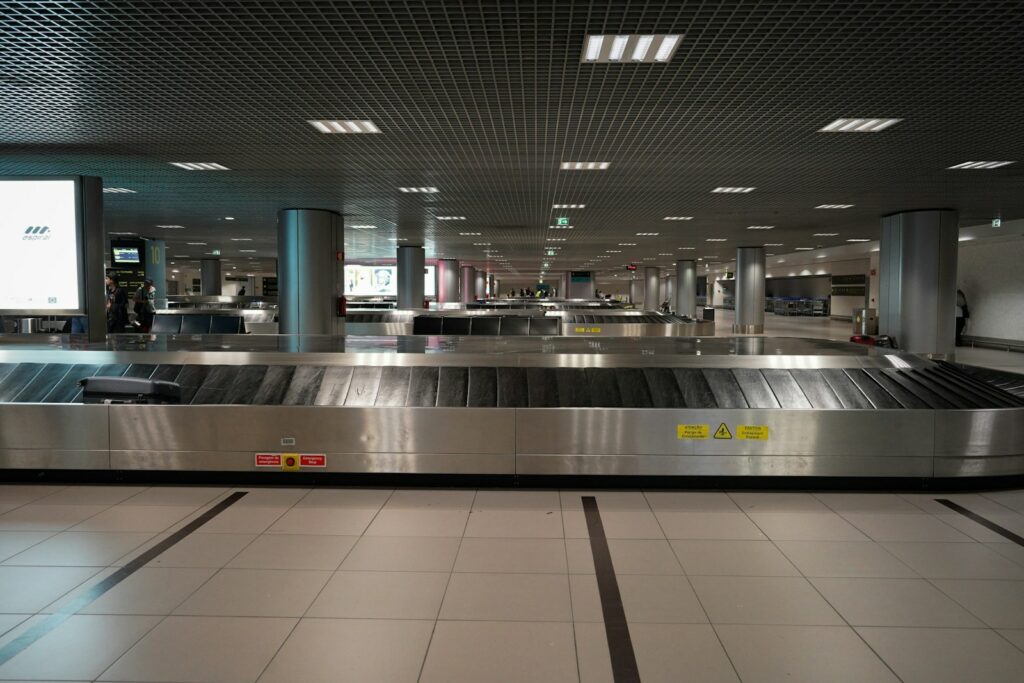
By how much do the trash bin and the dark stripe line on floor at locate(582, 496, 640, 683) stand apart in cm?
1936

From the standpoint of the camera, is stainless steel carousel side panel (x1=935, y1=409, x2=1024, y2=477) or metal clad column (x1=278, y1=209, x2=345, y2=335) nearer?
stainless steel carousel side panel (x1=935, y1=409, x2=1024, y2=477)

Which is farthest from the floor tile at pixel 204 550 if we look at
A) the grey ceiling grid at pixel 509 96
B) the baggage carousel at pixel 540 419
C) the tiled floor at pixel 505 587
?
the grey ceiling grid at pixel 509 96

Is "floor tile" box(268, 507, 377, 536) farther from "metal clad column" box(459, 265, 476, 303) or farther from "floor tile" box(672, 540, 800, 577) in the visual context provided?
"metal clad column" box(459, 265, 476, 303)

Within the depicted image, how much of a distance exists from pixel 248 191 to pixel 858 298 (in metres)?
37.4

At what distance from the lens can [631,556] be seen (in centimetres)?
438

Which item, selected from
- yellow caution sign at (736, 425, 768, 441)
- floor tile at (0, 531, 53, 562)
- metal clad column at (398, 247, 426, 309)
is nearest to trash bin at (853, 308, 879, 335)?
metal clad column at (398, 247, 426, 309)

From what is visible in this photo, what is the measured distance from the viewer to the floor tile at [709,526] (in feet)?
15.7

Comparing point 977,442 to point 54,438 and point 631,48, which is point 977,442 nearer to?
point 631,48

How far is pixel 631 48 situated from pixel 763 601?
381 cm

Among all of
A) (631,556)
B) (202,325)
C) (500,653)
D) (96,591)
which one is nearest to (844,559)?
(631,556)

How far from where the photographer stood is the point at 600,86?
19.0 feet

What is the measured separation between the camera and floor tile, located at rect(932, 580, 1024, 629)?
3.51 m

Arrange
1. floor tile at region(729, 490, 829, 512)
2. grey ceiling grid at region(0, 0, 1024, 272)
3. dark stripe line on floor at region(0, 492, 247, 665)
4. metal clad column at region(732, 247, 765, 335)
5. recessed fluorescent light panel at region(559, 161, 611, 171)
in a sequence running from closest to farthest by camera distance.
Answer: dark stripe line on floor at region(0, 492, 247, 665) < grey ceiling grid at region(0, 0, 1024, 272) < floor tile at region(729, 490, 829, 512) < recessed fluorescent light panel at region(559, 161, 611, 171) < metal clad column at region(732, 247, 765, 335)

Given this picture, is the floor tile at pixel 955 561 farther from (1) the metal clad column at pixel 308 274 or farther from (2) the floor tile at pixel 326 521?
(1) the metal clad column at pixel 308 274
